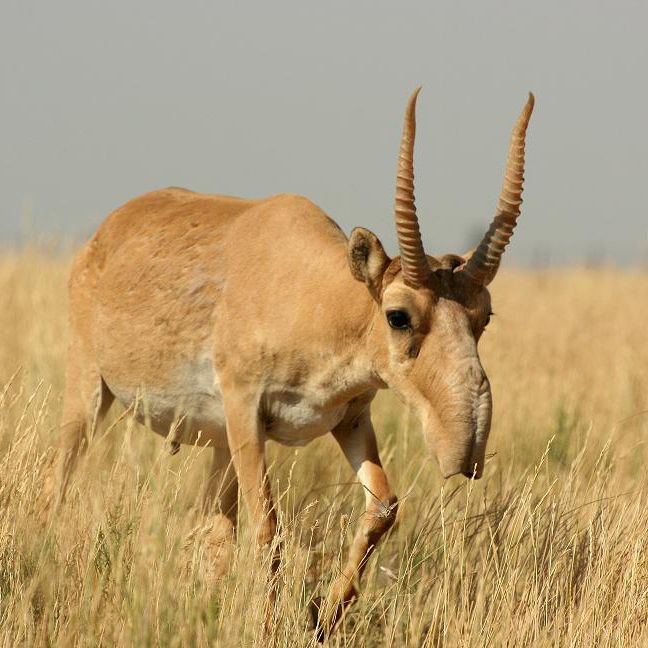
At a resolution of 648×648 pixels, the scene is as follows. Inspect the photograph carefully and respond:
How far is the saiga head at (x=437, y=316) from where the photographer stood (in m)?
4.78

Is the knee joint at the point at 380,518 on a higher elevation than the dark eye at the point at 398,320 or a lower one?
lower

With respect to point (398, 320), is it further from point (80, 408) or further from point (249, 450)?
point (80, 408)

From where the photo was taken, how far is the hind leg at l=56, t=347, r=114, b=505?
688 cm

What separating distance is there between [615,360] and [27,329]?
562 cm

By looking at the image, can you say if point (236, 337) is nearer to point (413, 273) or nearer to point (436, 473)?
point (413, 273)

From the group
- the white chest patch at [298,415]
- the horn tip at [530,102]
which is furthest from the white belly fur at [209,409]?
the horn tip at [530,102]

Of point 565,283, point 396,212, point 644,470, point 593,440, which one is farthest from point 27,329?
point 565,283

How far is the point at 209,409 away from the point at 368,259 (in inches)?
50.1

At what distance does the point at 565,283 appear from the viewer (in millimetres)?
23828

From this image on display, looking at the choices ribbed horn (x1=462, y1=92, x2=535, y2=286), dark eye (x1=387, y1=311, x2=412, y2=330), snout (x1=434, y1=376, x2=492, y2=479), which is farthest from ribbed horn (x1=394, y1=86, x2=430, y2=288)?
snout (x1=434, y1=376, x2=492, y2=479)

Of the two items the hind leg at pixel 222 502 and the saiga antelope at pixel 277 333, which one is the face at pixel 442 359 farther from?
the hind leg at pixel 222 502

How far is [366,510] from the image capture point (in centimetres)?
555

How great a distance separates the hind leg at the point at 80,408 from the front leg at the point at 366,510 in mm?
1625

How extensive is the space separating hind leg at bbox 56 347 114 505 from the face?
2280 millimetres
